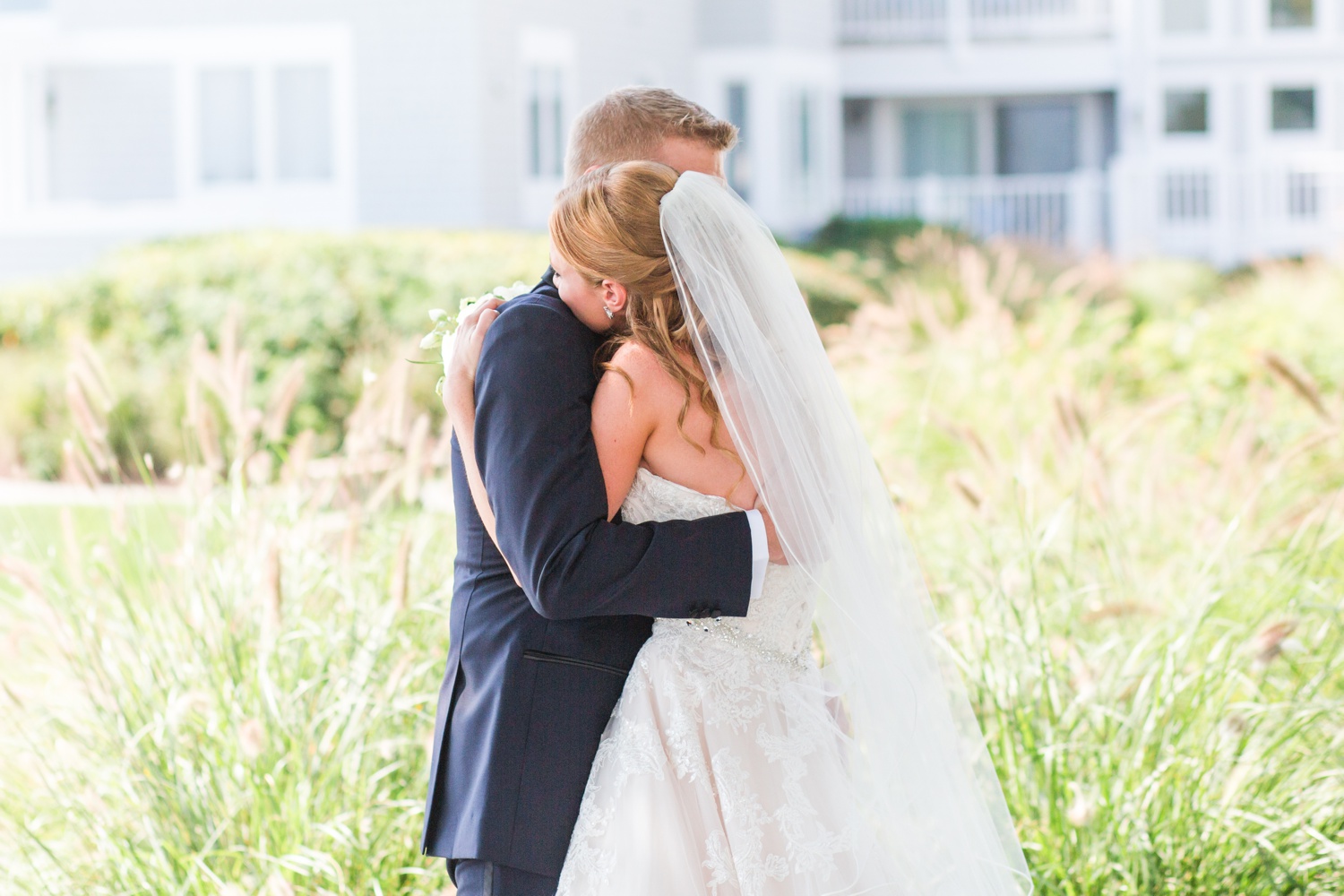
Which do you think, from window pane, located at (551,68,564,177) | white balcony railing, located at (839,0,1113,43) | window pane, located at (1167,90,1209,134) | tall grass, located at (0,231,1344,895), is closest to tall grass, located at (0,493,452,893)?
tall grass, located at (0,231,1344,895)

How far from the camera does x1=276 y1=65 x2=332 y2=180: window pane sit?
56.9 feet

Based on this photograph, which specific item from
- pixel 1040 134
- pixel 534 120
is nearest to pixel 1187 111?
pixel 1040 134

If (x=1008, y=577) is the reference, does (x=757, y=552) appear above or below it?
above

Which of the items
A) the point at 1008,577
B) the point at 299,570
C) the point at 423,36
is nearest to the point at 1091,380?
the point at 1008,577

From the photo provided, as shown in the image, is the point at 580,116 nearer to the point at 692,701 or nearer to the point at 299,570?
the point at 692,701

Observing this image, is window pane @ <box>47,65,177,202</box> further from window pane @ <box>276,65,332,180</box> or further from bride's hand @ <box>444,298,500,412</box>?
bride's hand @ <box>444,298,500,412</box>

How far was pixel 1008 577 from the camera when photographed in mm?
3611

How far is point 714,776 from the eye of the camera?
7.43 ft

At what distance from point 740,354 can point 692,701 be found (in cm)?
58

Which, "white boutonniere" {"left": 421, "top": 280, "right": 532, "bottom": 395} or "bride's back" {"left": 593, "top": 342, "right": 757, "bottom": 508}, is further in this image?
"white boutonniere" {"left": 421, "top": 280, "right": 532, "bottom": 395}

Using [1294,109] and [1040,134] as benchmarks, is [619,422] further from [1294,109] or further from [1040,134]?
[1294,109]

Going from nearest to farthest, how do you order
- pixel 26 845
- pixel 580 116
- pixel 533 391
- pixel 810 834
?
pixel 533 391
pixel 810 834
pixel 580 116
pixel 26 845

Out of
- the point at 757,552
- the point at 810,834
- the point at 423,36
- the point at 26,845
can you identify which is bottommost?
the point at 26,845

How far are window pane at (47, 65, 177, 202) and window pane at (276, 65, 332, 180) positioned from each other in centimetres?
154
